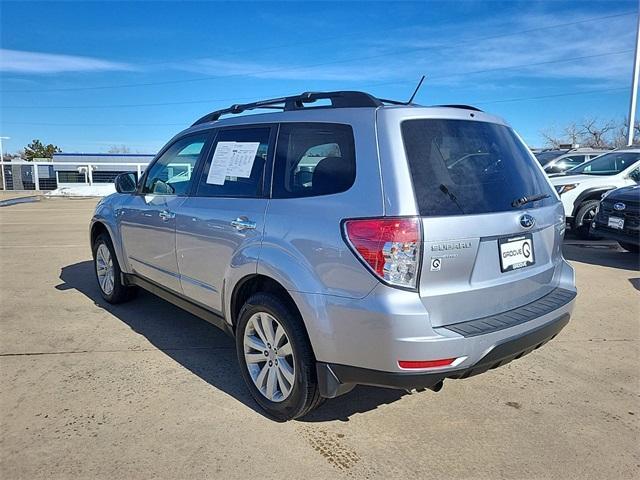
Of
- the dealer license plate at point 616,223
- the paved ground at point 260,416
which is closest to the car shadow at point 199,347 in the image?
the paved ground at point 260,416

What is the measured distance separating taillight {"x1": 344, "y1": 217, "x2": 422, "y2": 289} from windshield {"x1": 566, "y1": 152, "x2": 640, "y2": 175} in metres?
9.15

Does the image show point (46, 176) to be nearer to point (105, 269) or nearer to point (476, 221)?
point (105, 269)

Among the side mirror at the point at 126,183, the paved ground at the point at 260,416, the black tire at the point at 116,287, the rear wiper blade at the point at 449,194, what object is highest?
the side mirror at the point at 126,183

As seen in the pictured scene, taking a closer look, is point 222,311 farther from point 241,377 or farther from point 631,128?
Result: point 631,128

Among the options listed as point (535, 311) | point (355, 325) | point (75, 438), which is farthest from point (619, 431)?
point (75, 438)

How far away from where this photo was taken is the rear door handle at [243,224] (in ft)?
9.80

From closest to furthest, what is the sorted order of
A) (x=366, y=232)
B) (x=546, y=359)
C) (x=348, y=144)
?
(x=366, y=232), (x=348, y=144), (x=546, y=359)

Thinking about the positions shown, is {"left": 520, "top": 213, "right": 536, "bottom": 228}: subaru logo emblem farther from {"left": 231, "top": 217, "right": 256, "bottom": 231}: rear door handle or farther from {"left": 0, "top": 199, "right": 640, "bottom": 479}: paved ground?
{"left": 231, "top": 217, "right": 256, "bottom": 231}: rear door handle

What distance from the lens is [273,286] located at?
9.60 feet

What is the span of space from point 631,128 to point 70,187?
23.8 meters

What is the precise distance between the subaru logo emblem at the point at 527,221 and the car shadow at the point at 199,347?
1407 mm

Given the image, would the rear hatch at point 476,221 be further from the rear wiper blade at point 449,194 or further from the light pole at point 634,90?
the light pole at point 634,90

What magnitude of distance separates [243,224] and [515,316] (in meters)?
1.71

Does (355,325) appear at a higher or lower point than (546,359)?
higher
